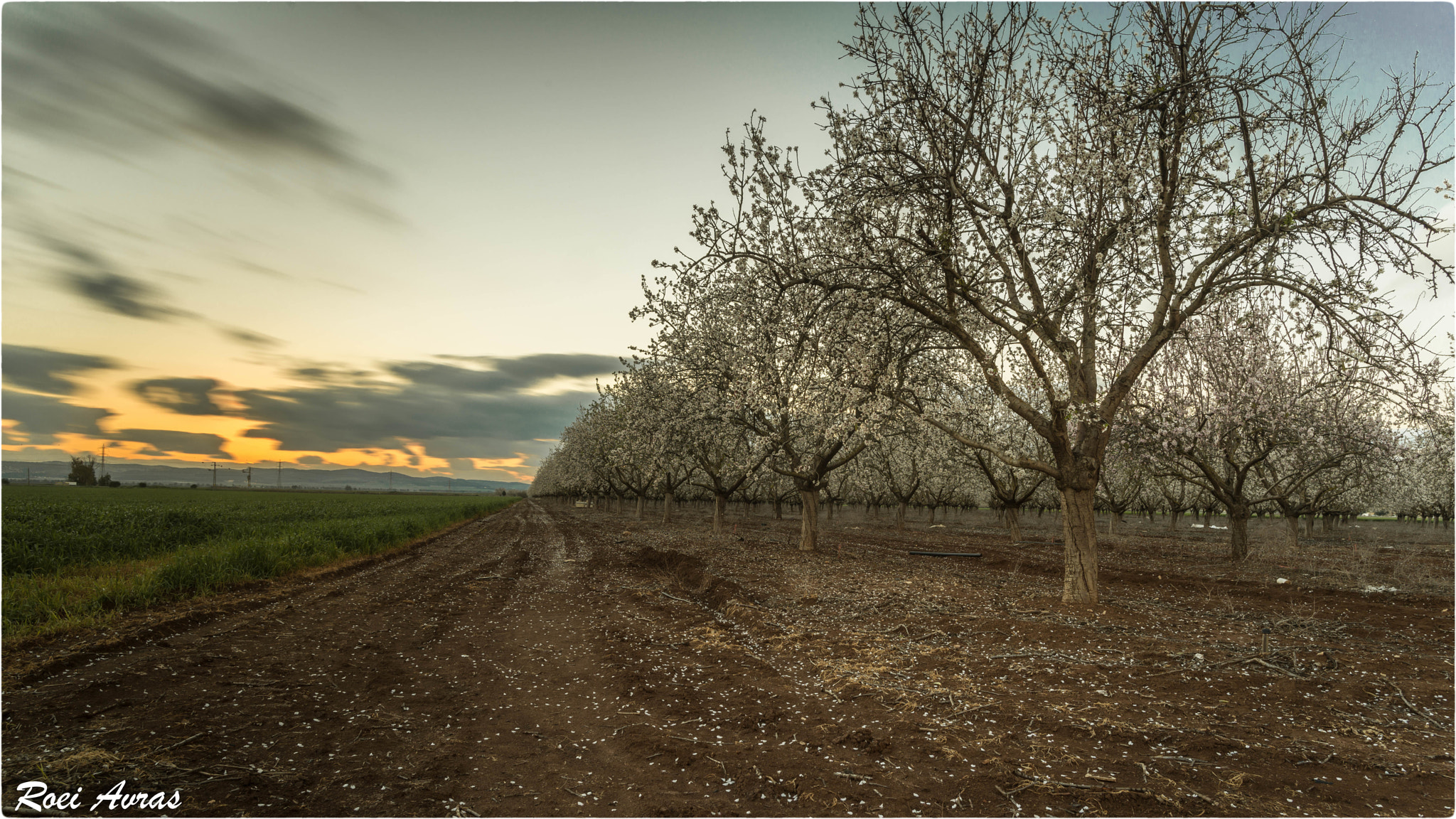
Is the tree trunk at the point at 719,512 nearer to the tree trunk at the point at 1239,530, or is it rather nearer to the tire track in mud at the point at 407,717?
the tire track in mud at the point at 407,717

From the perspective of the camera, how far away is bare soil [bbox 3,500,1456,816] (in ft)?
18.6

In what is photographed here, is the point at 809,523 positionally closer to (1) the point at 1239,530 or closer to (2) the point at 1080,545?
(2) the point at 1080,545

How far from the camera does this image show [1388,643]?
36.0 feet

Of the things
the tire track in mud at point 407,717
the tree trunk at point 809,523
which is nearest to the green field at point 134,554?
the tire track in mud at point 407,717

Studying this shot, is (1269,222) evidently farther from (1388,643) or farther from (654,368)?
(654,368)

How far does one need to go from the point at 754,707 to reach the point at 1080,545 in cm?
960

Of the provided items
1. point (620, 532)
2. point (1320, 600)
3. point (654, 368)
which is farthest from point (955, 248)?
point (620, 532)

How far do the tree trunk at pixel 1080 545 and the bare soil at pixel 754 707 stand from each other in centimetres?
52

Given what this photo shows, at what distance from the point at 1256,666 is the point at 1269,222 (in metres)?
7.79

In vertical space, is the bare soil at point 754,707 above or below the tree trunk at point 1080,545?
below

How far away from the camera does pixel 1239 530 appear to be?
26172 mm

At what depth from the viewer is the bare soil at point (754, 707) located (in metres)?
5.66

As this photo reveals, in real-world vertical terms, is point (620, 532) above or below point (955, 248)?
below
